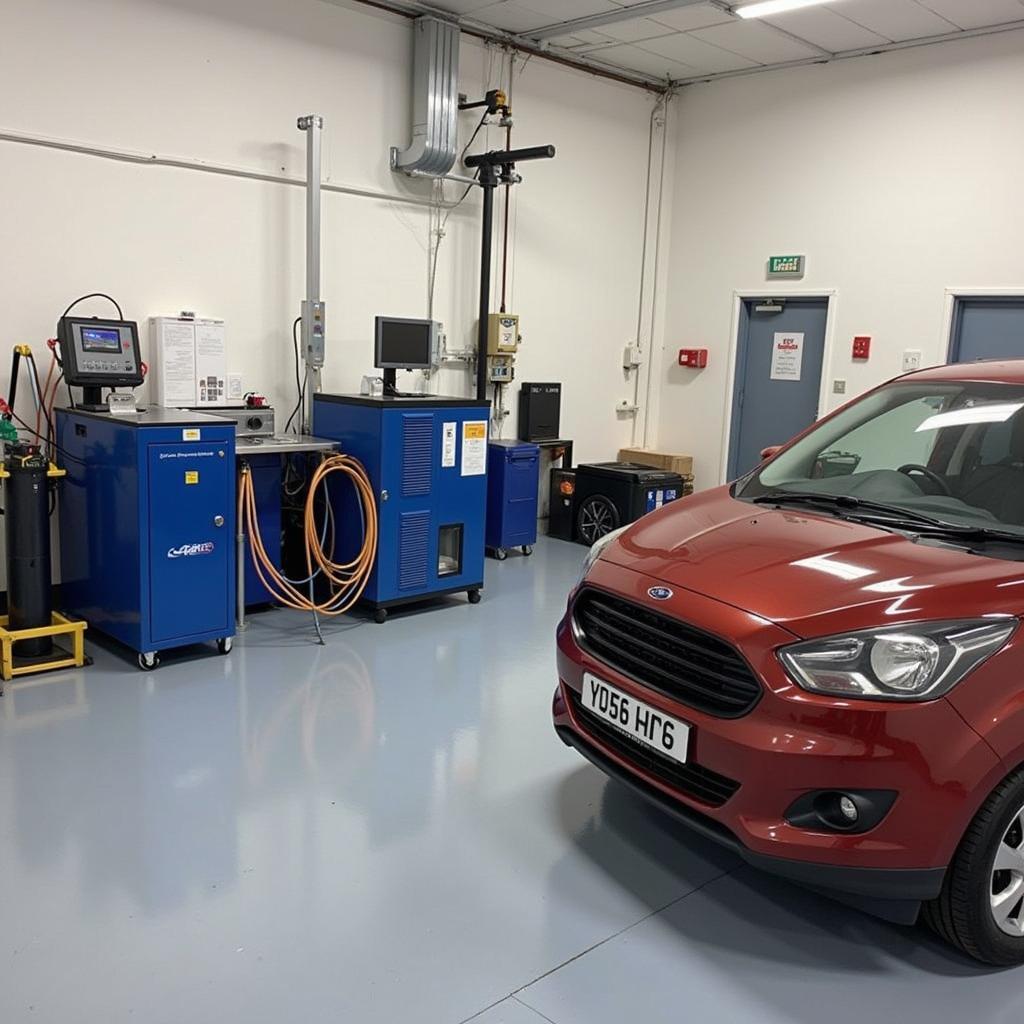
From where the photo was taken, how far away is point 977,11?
18.2 feet

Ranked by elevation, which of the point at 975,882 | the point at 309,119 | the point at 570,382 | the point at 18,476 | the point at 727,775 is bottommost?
the point at 975,882

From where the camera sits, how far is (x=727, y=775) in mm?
2127

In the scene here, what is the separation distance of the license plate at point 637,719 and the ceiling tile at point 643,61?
5538 mm

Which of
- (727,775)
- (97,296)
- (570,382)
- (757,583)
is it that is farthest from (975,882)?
(570,382)

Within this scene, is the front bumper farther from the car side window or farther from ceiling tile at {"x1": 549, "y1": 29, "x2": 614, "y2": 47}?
ceiling tile at {"x1": 549, "y1": 29, "x2": 614, "y2": 47}

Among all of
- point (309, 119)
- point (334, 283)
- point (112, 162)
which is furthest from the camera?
point (334, 283)

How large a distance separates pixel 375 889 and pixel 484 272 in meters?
4.56

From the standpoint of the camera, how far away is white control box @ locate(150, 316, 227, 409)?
15.5 feet

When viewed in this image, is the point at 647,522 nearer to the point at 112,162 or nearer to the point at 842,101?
the point at 112,162

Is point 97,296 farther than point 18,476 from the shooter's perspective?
Yes

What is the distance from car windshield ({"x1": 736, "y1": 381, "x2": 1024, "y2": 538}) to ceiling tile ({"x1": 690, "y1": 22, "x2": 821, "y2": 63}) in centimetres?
406

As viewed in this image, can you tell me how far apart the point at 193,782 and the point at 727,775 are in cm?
179

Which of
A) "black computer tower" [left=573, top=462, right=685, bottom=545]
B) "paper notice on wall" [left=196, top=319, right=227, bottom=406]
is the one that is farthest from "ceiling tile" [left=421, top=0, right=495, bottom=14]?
"black computer tower" [left=573, top=462, right=685, bottom=545]

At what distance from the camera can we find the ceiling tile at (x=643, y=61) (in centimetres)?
666
